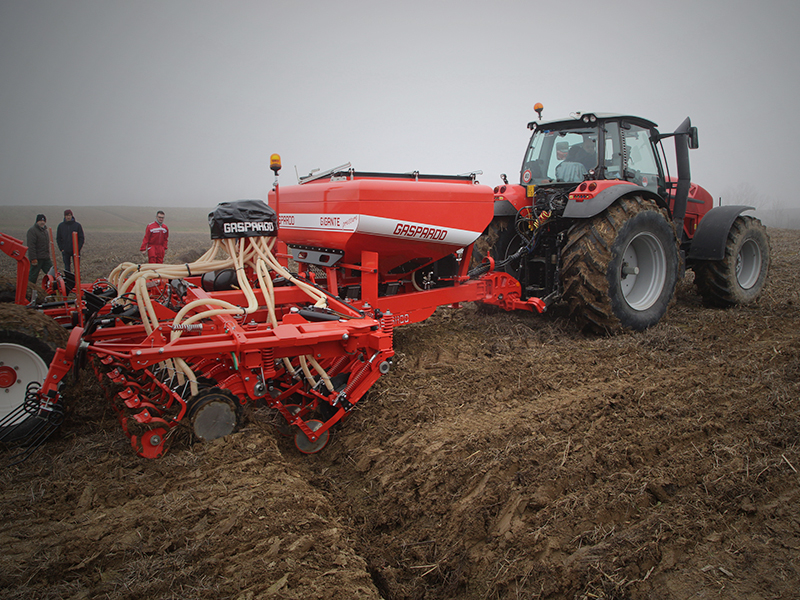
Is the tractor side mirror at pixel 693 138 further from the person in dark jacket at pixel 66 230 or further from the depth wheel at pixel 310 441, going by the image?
the person in dark jacket at pixel 66 230

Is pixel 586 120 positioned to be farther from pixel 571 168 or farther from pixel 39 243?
pixel 39 243

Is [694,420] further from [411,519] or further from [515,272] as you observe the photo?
[515,272]

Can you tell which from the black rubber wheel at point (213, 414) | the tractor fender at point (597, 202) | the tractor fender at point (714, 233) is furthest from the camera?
the tractor fender at point (714, 233)

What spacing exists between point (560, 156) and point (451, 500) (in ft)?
13.8

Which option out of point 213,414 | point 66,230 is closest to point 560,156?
point 213,414

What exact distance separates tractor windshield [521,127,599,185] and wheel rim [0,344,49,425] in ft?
15.4

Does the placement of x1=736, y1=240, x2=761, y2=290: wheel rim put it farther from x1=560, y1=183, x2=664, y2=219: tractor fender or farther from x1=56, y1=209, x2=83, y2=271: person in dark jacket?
x1=56, y1=209, x2=83, y2=271: person in dark jacket

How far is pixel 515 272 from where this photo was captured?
5.36 m

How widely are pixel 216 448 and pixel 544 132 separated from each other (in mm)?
4683

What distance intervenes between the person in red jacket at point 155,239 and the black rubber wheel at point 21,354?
5739 mm

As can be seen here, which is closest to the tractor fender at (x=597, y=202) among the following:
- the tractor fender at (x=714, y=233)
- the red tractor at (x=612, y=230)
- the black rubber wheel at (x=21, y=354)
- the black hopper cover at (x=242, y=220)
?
the red tractor at (x=612, y=230)

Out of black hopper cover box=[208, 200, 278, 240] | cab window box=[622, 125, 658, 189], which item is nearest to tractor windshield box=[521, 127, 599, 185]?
cab window box=[622, 125, 658, 189]

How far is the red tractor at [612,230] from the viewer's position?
14.7 feet

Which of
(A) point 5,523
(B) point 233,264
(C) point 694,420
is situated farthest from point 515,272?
(A) point 5,523
